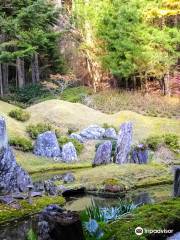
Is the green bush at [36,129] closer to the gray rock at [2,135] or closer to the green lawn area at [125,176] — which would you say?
the green lawn area at [125,176]

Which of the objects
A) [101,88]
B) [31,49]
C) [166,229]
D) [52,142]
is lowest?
[101,88]

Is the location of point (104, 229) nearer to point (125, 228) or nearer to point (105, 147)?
point (125, 228)

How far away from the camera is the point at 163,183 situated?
14.1 m

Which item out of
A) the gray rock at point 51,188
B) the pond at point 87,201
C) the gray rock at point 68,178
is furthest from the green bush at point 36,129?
the pond at point 87,201

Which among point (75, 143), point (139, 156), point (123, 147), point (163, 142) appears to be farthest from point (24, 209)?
point (163, 142)

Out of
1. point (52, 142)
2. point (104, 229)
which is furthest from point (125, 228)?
point (52, 142)

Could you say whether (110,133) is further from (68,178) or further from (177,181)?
(177,181)

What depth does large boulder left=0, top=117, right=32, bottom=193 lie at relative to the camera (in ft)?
40.5

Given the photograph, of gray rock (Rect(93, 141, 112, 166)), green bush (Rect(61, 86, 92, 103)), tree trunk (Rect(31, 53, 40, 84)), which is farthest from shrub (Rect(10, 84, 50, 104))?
gray rock (Rect(93, 141, 112, 166))

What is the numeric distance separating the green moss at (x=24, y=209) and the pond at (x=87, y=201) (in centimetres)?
27

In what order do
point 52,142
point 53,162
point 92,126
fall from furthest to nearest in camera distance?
→ point 92,126 < point 52,142 < point 53,162

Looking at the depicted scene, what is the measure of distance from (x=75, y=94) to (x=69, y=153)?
18205mm

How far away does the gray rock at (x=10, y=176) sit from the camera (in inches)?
486

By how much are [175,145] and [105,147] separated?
204 inches
